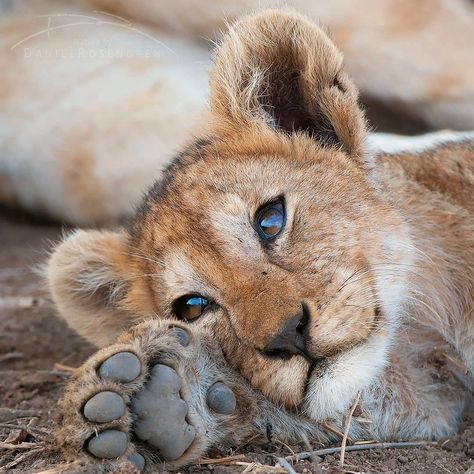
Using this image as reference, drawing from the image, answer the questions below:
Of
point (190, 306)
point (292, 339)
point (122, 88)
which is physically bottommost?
point (190, 306)

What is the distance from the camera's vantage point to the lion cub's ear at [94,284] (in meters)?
3.68

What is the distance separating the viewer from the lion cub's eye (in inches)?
119

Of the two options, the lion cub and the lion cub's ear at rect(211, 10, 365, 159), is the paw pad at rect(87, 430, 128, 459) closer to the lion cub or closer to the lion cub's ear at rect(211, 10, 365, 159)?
the lion cub

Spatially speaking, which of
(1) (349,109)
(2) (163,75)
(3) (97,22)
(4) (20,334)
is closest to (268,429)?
(1) (349,109)

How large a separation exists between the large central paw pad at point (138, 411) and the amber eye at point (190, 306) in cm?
44

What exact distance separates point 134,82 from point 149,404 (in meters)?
3.86

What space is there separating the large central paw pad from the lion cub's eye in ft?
1.94

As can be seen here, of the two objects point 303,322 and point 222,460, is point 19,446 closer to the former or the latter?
point 222,460

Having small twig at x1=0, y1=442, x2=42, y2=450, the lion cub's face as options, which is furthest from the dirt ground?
the lion cub's face

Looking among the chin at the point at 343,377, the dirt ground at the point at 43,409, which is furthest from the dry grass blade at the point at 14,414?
the chin at the point at 343,377

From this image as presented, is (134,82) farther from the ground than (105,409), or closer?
farther from the ground

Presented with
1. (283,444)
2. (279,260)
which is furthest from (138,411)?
(279,260)

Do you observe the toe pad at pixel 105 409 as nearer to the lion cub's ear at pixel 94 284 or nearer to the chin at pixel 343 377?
the chin at pixel 343 377

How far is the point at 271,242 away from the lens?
2973 millimetres
